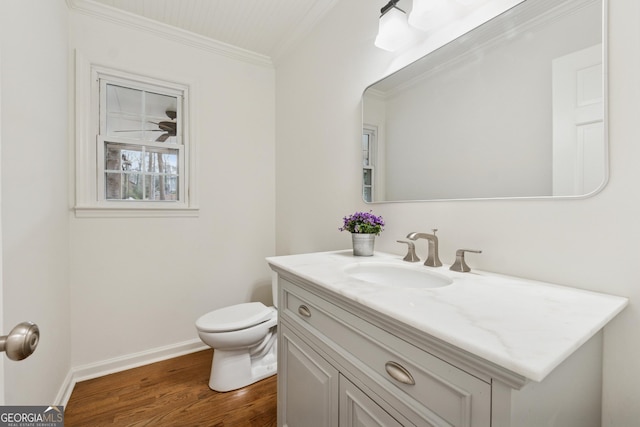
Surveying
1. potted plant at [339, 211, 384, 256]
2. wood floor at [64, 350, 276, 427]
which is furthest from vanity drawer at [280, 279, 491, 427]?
wood floor at [64, 350, 276, 427]

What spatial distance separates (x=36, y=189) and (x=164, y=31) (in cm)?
152

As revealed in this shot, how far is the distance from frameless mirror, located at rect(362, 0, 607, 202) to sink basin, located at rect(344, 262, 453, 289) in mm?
353

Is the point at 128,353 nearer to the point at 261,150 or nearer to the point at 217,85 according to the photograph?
the point at 261,150

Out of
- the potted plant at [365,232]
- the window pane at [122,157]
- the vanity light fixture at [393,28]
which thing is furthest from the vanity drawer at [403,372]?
the window pane at [122,157]

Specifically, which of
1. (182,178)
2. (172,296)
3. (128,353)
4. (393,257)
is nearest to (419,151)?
(393,257)

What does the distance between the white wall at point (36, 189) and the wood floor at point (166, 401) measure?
0.71 feet

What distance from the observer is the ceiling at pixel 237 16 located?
1.89 m

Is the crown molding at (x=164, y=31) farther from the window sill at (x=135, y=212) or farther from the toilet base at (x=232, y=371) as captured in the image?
the toilet base at (x=232, y=371)

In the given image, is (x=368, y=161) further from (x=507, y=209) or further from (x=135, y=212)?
(x=135, y=212)

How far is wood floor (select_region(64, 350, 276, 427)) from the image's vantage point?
1.52 metres

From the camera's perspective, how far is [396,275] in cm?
123

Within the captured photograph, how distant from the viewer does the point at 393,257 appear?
1.37m

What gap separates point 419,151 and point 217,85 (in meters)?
1.84

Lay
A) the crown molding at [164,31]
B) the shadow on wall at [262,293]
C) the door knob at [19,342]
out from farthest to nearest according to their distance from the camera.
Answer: the shadow on wall at [262,293], the crown molding at [164,31], the door knob at [19,342]
